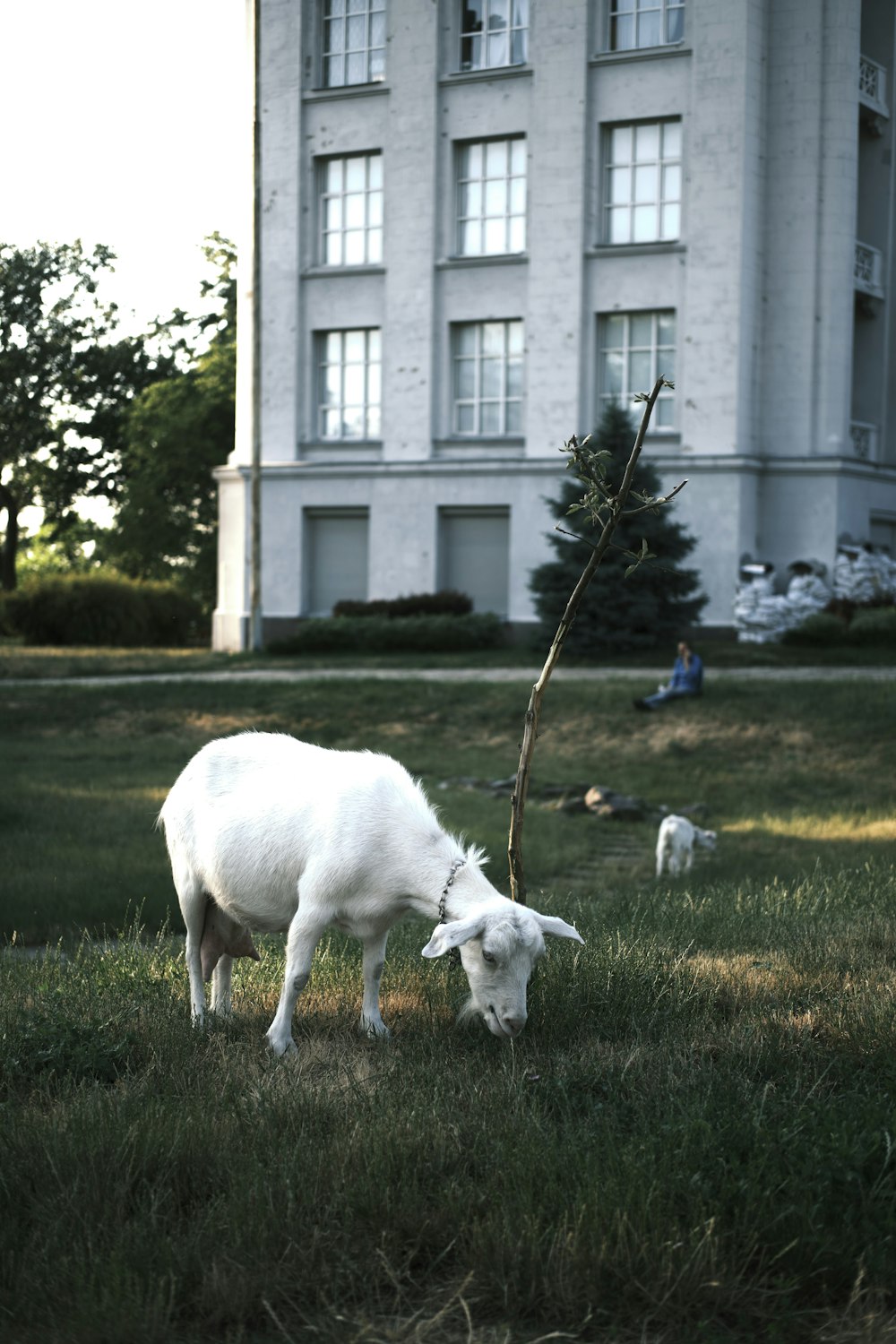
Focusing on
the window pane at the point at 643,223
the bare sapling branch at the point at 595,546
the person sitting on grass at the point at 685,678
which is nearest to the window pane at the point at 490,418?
the window pane at the point at 643,223

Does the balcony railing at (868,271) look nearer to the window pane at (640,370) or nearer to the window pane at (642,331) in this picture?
the window pane at (642,331)

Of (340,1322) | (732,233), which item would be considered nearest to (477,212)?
(732,233)

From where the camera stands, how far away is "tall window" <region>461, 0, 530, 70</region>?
41281 mm

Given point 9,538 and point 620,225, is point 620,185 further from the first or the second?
point 9,538

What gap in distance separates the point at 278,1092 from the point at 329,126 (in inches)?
1617

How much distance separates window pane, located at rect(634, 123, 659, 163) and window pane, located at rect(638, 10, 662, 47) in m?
2.09

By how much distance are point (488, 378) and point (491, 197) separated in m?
4.72

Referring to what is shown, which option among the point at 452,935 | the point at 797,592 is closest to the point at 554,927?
the point at 452,935

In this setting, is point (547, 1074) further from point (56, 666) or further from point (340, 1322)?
point (56, 666)

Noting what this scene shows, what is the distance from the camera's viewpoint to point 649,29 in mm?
39938

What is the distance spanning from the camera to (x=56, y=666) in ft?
116

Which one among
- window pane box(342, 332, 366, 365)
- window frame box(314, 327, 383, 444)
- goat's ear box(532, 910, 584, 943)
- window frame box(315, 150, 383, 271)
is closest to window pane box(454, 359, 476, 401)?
window frame box(314, 327, 383, 444)

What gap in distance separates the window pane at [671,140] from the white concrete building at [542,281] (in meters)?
0.38

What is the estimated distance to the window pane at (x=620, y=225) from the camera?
40.4 meters
